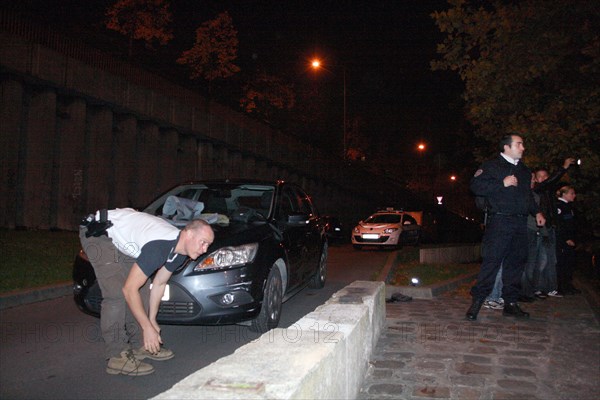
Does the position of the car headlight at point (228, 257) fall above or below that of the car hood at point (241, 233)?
below

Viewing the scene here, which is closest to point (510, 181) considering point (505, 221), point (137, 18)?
point (505, 221)

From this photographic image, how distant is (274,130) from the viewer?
1086 inches

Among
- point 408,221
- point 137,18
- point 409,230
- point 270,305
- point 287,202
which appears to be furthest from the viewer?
point 137,18

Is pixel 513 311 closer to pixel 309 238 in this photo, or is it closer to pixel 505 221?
pixel 505 221

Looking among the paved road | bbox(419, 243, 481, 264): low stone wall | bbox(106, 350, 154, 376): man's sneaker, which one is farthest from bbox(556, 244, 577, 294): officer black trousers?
bbox(106, 350, 154, 376): man's sneaker

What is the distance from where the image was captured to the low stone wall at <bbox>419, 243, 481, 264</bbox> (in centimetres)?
1306

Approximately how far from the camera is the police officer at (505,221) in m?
5.97

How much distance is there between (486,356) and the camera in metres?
4.59

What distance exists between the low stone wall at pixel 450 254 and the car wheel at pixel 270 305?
302 inches

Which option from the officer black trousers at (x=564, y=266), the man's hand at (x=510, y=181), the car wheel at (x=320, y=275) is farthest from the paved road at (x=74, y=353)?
the officer black trousers at (x=564, y=266)

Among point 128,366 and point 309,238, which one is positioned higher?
point 309,238

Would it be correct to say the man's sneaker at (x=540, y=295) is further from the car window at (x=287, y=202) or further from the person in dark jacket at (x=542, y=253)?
the car window at (x=287, y=202)

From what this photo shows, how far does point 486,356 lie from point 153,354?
2.85 m

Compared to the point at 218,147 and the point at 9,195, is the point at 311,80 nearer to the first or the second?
the point at 218,147
